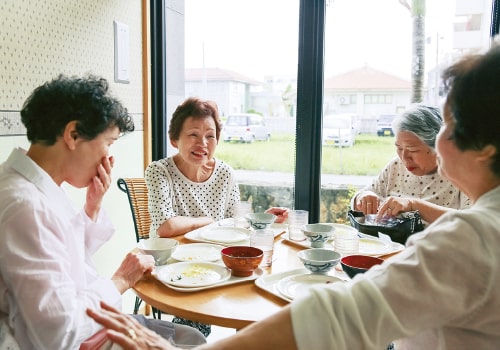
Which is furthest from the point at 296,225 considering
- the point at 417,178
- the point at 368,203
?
the point at 417,178

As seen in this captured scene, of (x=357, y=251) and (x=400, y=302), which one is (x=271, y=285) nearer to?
(x=357, y=251)

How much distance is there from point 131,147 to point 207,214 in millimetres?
952

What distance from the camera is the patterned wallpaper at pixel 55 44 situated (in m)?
1.93

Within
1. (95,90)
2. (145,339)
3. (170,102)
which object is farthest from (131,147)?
(145,339)

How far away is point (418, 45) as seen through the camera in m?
2.63

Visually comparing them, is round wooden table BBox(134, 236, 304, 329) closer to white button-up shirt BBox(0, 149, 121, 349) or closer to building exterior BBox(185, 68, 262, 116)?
white button-up shirt BBox(0, 149, 121, 349)

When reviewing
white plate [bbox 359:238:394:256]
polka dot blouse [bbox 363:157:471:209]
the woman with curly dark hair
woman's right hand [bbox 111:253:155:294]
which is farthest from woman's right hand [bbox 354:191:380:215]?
woman's right hand [bbox 111:253:155:294]

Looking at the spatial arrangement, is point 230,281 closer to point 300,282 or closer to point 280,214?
point 300,282

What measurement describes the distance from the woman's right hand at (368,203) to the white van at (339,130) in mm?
705

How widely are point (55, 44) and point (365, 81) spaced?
6.18 feet

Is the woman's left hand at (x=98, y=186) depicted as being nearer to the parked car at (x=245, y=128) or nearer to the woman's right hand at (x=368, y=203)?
the woman's right hand at (x=368, y=203)

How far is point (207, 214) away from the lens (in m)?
2.30

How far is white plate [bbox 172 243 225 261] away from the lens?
1587 millimetres

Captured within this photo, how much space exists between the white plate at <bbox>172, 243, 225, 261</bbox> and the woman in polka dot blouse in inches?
17.8
